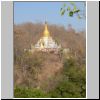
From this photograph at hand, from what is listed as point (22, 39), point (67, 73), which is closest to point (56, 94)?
point (67, 73)

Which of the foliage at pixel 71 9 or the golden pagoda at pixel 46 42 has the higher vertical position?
the foliage at pixel 71 9

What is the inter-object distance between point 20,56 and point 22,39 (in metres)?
0.37

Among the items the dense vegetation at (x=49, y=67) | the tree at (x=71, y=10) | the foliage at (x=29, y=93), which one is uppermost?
the tree at (x=71, y=10)

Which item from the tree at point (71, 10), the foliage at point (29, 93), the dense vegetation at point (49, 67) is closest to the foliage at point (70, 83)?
the dense vegetation at point (49, 67)

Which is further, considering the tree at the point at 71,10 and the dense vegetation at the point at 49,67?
the dense vegetation at the point at 49,67

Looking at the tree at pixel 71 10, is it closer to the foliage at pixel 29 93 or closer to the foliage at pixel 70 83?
the foliage at pixel 70 83

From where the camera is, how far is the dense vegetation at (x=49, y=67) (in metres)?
12.9

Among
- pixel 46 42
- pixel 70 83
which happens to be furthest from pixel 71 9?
pixel 70 83

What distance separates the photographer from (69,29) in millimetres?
12898

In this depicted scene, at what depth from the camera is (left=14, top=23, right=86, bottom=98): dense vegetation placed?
42.3 ft

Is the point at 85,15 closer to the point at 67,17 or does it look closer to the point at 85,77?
the point at 67,17

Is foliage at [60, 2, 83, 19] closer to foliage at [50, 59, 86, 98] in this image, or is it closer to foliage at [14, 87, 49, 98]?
foliage at [50, 59, 86, 98]

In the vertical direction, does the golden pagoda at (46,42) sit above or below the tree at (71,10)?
below

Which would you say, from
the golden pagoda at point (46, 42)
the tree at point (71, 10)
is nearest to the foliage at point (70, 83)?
the golden pagoda at point (46, 42)
